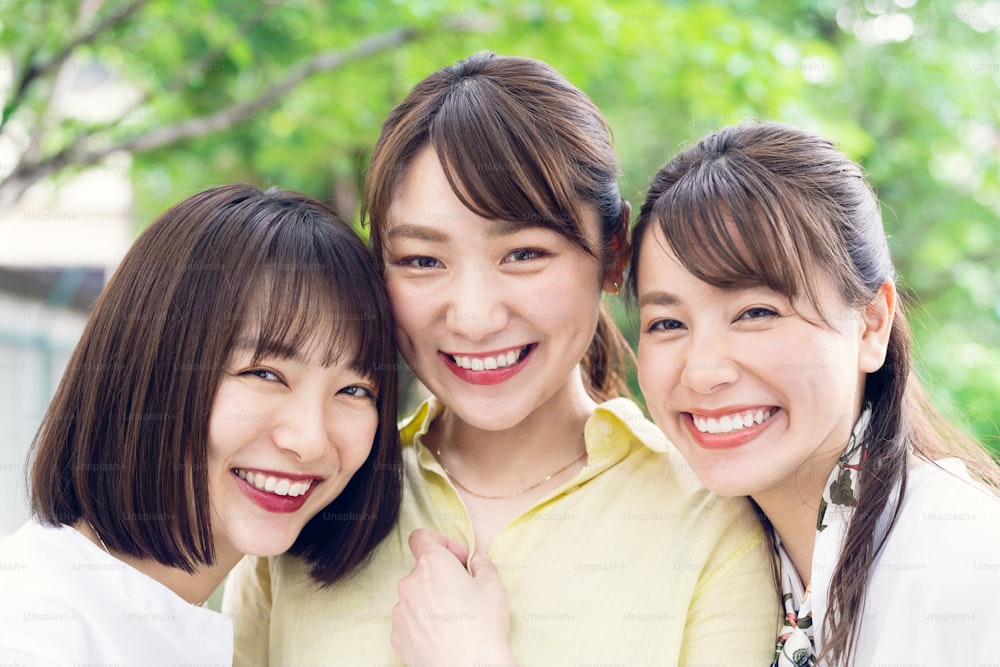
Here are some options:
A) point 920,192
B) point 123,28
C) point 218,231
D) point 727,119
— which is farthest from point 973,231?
point 218,231

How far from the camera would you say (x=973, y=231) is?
258 inches

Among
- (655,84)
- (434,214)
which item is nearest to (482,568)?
(434,214)

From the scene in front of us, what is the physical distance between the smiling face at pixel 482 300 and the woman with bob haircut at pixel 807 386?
0.16 metres

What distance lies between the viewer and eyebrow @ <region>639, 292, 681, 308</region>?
1754 millimetres

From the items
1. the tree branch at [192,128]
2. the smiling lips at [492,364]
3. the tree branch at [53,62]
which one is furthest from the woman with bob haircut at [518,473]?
the tree branch at [192,128]

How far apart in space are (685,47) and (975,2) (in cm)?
332

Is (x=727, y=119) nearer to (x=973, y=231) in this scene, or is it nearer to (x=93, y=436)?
(x=973, y=231)

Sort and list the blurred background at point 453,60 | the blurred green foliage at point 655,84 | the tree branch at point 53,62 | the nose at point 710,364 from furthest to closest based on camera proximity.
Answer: the blurred green foliage at point 655,84 < the blurred background at point 453,60 < the tree branch at point 53,62 < the nose at point 710,364

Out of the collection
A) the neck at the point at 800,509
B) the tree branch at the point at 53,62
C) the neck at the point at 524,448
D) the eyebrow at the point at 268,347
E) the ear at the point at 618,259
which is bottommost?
the neck at the point at 800,509

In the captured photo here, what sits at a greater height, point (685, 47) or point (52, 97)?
point (685, 47)

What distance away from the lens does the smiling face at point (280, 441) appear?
176 centimetres

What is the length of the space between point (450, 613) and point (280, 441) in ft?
1.46

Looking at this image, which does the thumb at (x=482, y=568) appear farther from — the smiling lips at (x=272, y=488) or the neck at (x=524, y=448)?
the smiling lips at (x=272, y=488)

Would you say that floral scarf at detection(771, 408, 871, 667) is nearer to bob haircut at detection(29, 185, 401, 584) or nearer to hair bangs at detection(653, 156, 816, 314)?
hair bangs at detection(653, 156, 816, 314)
